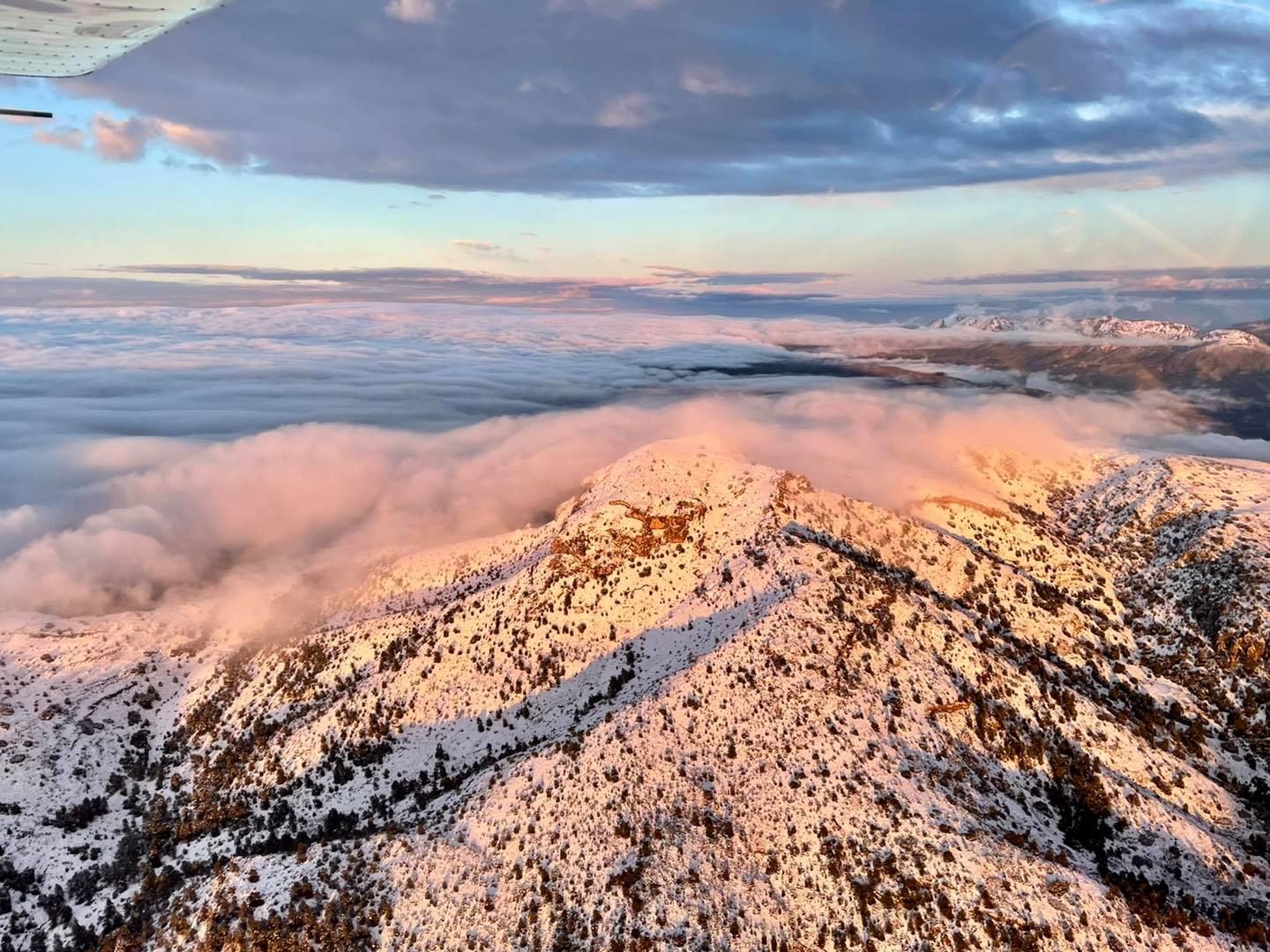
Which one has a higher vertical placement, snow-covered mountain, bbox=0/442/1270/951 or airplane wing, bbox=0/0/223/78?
airplane wing, bbox=0/0/223/78

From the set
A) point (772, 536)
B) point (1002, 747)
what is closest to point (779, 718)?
point (1002, 747)

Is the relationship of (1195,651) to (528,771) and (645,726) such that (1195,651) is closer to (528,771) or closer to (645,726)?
(645,726)

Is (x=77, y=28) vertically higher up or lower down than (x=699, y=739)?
higher up

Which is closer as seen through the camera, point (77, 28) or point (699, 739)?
point (77, 28)

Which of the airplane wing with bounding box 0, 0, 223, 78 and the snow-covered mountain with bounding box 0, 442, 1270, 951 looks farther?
the snow-covered mountain with bounding box 0, 442, 1270, 951
